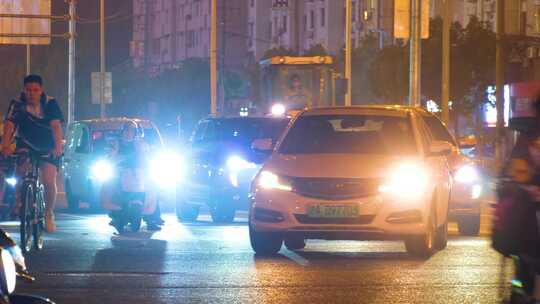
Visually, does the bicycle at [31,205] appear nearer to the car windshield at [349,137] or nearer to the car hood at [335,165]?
the car hood at [335,165]

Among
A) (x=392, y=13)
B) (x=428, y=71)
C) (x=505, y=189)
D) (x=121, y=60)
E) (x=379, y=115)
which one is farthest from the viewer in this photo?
(x=121, y=60)

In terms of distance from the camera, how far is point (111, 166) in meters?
20.5

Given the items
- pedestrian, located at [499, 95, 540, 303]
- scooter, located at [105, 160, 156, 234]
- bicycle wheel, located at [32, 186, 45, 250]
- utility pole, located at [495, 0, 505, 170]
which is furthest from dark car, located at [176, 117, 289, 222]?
utility pole, located at [495, 0, 505, 170]

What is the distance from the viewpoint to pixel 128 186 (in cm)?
2022

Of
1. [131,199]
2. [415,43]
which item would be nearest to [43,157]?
[131,199]

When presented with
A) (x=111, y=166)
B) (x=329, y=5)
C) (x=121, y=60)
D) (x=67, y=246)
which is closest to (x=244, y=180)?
(x=111, y=166)

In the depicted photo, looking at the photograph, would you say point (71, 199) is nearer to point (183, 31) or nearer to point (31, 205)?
point (31, 205)

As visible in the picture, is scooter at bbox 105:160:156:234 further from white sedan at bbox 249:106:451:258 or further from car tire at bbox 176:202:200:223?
white sedan at bbox 249:106:451:258

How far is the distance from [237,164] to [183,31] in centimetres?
11474

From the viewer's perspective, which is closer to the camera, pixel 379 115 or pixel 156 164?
pixel 379 115

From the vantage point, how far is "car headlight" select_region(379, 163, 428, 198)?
15469 mm

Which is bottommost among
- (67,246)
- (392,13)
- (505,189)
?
(67,246)

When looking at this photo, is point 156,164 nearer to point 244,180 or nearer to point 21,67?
point 244,180

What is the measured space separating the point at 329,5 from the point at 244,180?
85.9m
